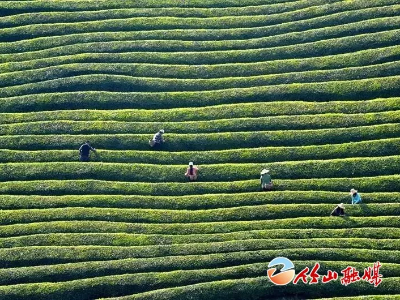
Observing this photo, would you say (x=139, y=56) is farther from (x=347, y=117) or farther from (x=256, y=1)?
(x=347, y=117)

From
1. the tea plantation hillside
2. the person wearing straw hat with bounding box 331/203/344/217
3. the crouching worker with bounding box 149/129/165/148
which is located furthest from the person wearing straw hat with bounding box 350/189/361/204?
the crouching worker with bounding box 149/129/165/148

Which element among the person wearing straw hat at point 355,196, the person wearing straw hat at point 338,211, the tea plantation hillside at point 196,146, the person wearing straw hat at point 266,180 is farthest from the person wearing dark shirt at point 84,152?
the person wearing straw hat at point 355,196

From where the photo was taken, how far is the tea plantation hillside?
2520 centimetres

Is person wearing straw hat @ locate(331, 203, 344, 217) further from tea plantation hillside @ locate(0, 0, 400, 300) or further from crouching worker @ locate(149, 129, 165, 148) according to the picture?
crouching worker @ locate(149, 129, 165, 148)

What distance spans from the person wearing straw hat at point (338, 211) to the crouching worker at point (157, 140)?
969cm

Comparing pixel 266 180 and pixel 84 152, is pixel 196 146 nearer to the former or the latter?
pixel 266 180

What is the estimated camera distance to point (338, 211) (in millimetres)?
26234

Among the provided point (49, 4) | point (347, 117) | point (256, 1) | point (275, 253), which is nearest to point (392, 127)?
point (347, 117)

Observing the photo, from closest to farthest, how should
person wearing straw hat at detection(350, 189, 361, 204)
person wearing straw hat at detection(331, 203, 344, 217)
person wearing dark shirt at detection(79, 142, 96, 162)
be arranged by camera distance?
1. person wearing straw hat at detection(331, 203, 344, 217)
2. person wearing straw hat at detection(350, 189, 361, 204)
3. person wearing dark shirt at detection(79, 142, 96, 162)

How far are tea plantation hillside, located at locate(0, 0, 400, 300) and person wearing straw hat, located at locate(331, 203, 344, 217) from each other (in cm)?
30

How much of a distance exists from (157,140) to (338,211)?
10.0 m

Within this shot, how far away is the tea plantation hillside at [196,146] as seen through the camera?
25.2 metres

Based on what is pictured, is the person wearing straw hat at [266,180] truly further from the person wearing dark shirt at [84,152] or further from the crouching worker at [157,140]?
the person wearing dark shirt at [84,152]

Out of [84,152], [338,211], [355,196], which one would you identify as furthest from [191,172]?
[355,196]
